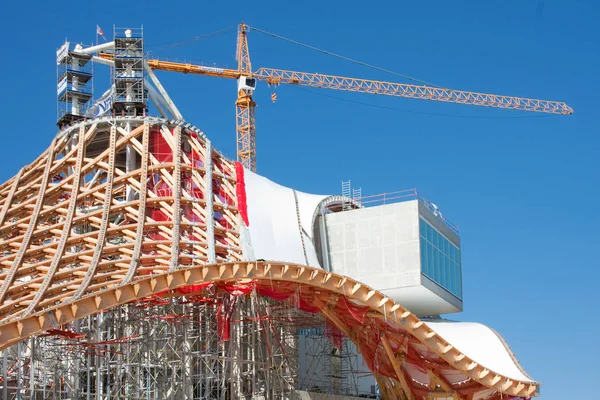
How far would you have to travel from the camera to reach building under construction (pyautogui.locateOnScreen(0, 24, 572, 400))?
1928 inches

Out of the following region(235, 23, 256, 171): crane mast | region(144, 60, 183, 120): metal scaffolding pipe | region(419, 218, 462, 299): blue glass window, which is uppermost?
region(235, 23, 256, 171): crane mast

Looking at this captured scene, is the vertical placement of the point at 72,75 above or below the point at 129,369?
above

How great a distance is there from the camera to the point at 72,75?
7231 centimetres

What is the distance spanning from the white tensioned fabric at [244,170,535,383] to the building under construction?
0.45 ft

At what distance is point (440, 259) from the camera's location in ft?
233

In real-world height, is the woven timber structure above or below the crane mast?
below

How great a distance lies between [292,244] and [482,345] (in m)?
12.9

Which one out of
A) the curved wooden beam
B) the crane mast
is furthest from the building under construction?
the crane mast

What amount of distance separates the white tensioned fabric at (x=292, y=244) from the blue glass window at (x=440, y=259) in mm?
4434

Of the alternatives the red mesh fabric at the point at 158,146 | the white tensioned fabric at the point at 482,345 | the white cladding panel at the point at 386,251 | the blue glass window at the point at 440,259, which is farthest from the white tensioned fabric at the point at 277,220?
the white tensioned fabric at the point at 482,345

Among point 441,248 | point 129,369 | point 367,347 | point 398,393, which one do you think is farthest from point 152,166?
point 441,248

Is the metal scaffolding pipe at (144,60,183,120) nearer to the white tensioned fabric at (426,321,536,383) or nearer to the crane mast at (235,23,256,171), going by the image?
the white tensioned fabric at (426,321,536,383)

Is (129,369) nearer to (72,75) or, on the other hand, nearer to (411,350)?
(411,350)

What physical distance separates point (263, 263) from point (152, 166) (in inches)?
443
